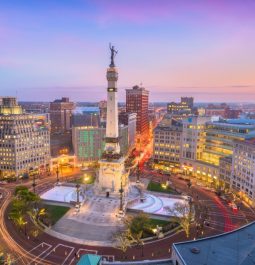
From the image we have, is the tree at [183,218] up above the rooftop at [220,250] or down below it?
below

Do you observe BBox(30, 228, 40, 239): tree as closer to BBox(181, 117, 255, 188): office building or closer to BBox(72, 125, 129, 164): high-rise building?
BBox(72, 125, 129, 164): high-rise building

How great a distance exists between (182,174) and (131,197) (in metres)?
45.3

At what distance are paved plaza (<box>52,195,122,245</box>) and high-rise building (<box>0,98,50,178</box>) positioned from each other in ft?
158

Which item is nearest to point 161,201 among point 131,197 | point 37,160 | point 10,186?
point 131,197

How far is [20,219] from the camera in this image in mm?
70750

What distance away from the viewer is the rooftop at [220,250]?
41750 millimetres

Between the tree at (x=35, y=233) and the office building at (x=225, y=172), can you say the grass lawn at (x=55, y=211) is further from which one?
the office building at (x=225, y=172)

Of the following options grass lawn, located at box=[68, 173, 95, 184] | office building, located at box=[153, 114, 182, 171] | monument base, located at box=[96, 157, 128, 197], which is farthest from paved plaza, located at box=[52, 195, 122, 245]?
office building, located at box=[153, 114, 182, 171]

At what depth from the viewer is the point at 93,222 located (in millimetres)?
77812

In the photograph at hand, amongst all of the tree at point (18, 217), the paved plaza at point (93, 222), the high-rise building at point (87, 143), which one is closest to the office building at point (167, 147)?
the high-rise building at point (87, 143)

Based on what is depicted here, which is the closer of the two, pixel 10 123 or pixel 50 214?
pixel 50 214

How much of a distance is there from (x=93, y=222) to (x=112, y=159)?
2809 centimetres

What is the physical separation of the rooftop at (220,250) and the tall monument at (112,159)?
52325 millimetres

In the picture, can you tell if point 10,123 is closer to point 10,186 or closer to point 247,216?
point 10,186
